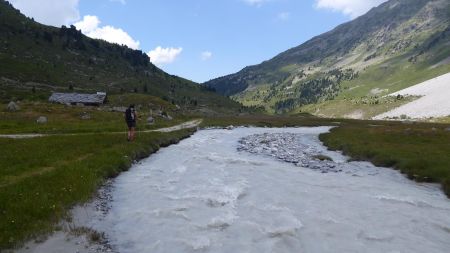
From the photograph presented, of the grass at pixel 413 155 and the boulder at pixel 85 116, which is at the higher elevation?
the boulder at pixel 85 116

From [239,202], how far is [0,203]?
11.4m

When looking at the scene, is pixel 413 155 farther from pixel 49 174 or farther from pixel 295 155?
pixel 49 174

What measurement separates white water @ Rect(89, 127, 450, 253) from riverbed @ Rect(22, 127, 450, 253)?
0.14 feet

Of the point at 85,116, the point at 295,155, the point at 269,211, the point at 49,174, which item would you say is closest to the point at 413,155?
the point at 295,155

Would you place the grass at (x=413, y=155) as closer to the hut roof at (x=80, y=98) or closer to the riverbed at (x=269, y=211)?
the riverbed at (x=269, y=211)

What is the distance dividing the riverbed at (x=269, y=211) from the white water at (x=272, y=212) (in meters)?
0.04

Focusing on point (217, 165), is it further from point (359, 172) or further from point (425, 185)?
point (425, 185)

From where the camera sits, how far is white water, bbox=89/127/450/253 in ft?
53.6

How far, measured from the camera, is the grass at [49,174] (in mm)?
16609

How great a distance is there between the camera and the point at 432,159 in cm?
3434

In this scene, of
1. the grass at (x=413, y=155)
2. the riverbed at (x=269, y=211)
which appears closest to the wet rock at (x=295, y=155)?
the riverbed at (x=269, y=211)

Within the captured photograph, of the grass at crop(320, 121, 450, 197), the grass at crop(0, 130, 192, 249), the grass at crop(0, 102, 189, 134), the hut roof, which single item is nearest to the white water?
the grass at crop(320, 121, 450, 197)

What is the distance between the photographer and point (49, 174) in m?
23.7

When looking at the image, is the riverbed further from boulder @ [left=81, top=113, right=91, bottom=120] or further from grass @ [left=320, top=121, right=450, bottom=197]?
boulder @ [left=81, top=113, right=91, bottom=120]
